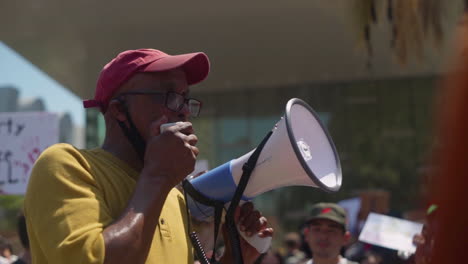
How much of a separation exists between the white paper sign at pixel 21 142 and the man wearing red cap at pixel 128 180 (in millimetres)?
3695

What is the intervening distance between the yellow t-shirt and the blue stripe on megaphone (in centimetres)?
22

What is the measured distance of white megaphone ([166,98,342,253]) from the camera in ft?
6.72

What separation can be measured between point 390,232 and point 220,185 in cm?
291

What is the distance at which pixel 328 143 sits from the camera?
7.46 feet

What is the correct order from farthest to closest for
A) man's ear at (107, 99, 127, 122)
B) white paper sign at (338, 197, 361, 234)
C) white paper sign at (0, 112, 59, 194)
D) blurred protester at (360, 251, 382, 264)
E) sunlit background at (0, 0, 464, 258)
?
sunlit background at (0, 0, 464, 258), white paper sign at (338, 197, 361, 234), blurred protester at (360, 251, 382, 264), white paper sign at (0, 112, 59, 194), man's ear at (107, 99, 127, 122)

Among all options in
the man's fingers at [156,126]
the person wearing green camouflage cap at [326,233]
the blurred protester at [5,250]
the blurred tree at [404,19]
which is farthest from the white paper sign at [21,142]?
the man's fingers at [156,126]

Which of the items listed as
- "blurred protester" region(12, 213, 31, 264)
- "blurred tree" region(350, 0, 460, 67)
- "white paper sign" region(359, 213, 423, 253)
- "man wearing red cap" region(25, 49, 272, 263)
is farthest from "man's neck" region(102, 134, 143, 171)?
"blurred tree" region(350, 0, 460, 67)

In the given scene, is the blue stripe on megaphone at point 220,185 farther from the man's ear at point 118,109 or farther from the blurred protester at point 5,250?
the blurred protester at point 5,250

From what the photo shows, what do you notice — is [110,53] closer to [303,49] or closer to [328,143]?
[303,49]

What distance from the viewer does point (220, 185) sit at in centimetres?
218

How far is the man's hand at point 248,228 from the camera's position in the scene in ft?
7.36

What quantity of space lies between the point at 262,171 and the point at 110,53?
1066cm

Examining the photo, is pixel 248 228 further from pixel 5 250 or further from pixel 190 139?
pixel 5 250

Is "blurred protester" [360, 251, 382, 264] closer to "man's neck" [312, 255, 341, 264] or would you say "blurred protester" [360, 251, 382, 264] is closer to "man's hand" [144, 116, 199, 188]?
"man's neck" [312, 255, 341, 264]
